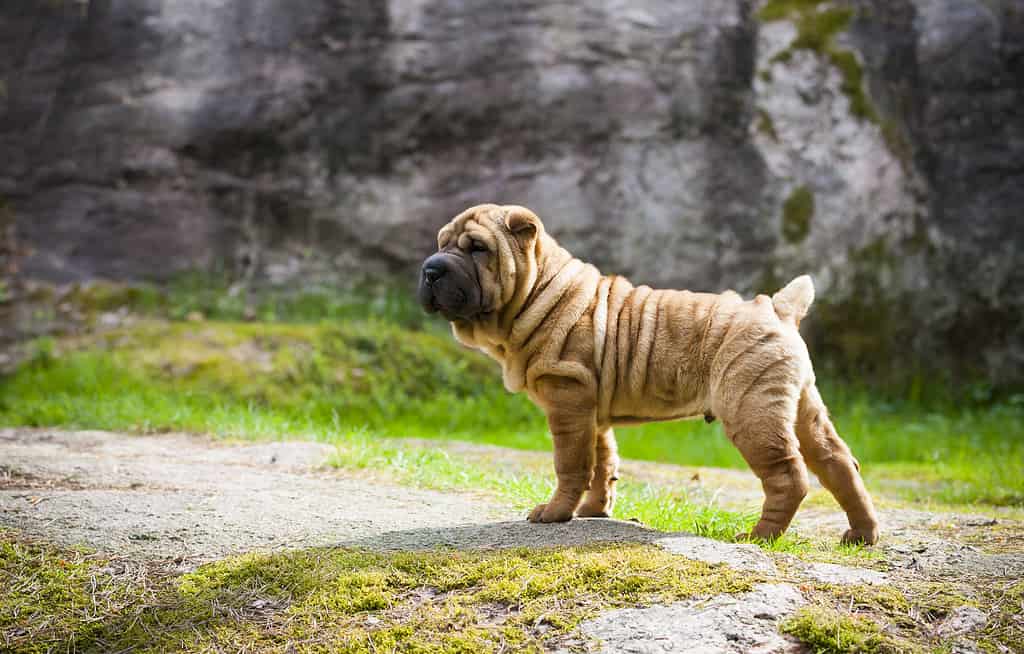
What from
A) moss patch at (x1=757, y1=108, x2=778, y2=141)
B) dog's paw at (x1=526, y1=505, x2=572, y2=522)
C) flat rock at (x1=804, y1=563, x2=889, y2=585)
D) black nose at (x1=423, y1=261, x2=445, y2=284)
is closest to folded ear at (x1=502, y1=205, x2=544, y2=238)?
black nose at (x1=423, y1=261, x2=445, y2=284)

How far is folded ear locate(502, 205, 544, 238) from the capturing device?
5199 mm

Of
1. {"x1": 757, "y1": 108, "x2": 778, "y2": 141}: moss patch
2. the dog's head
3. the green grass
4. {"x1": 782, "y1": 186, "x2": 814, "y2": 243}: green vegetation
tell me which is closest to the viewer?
the dog's head

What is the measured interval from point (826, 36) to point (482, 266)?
9347 millimetres

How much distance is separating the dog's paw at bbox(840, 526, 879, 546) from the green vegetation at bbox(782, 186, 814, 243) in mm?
7983

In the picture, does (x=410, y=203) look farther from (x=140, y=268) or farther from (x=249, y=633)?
(x=249, y=633)

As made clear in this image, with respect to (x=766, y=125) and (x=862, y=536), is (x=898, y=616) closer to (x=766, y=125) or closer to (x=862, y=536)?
(x=862, y=536)

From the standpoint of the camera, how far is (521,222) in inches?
205

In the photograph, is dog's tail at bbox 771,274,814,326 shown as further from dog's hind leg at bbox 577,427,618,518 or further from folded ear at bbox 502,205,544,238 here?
folded ear at bbox 502,205,544,238

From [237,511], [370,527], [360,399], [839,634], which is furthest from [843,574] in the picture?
[360,399]

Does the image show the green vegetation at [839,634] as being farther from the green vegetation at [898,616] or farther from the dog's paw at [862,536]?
the dog's paw at [862,536]

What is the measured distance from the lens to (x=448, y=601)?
3838 mm

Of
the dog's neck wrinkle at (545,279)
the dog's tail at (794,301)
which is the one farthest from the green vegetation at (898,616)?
the dog's neck wrinkle at (545,279)

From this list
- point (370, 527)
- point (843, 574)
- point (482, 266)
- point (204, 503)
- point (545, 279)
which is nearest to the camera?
point (843, 574)

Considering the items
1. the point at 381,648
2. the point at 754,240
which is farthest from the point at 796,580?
the point at 754,240
